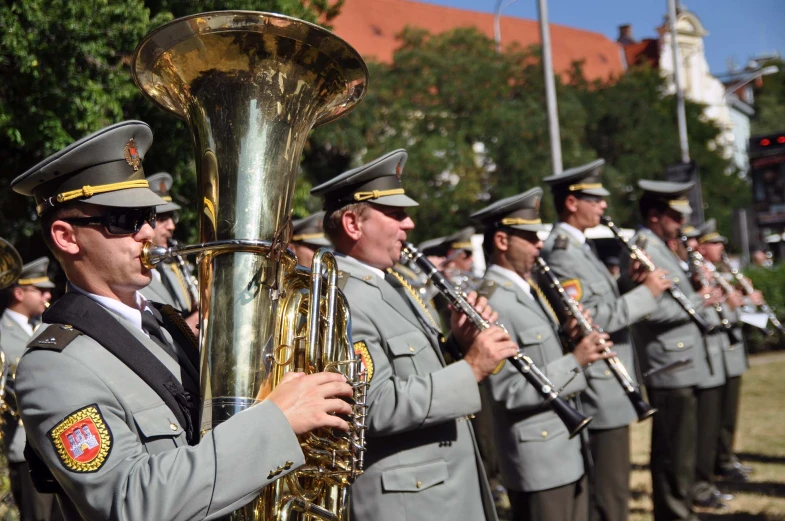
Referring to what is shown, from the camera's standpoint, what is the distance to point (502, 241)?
5.35m

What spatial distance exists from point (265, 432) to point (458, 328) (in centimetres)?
176

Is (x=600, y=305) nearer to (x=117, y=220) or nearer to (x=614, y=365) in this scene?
(x=614, y=365)

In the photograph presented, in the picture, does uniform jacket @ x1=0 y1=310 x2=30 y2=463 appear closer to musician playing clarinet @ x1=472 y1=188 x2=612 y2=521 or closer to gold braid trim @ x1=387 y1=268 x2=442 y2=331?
gold braid trim @ x1=387 y1=268 x2=442 y2=331

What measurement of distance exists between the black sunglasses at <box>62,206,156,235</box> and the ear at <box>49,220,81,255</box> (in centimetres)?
2

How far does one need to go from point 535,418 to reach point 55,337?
2.96 meters

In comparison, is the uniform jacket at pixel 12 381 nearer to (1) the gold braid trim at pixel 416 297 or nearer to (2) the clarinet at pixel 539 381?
(1) the gold braid trim at pixel 416 297

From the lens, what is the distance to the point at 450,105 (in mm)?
33562

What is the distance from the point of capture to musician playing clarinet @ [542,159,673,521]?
5.74 metres

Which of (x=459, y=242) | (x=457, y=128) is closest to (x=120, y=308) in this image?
(x=459, y=242)

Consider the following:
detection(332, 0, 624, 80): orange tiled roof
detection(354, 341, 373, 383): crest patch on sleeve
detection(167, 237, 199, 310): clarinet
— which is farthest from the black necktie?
detection(332, 0, 624, 80): orange tiled roof

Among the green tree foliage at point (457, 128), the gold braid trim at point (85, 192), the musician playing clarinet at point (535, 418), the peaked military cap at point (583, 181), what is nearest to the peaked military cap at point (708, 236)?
the peaked military cap at point (583, 181)

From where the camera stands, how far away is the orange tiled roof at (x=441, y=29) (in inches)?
2004

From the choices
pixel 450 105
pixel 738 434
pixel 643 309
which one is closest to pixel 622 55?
pixel 450 105

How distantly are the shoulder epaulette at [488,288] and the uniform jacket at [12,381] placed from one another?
2.95 meters
